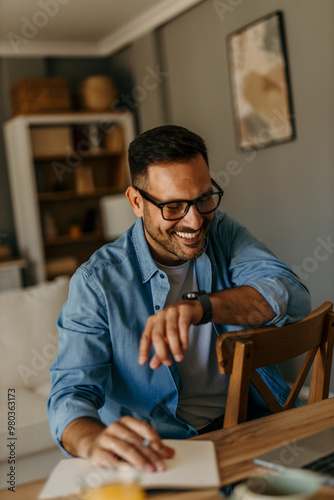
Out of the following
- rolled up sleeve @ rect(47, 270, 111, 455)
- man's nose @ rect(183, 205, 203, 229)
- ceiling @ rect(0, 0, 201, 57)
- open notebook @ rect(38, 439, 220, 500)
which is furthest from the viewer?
ceiling @ rect(0, 0, 201, 57)

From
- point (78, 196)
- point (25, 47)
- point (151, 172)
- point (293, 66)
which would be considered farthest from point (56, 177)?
point (151, 172)

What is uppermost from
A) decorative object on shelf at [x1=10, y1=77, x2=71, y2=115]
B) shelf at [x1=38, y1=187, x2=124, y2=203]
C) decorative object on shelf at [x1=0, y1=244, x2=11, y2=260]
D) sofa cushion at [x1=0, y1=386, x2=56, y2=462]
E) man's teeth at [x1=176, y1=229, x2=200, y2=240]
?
decorative object on shelf at [x1=10, y1=77, x2=71, y2=115]

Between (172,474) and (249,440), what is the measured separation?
187mm

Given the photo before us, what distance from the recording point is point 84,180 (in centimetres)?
514

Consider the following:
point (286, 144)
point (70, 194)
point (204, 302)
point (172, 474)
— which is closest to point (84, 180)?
point (70, 194)

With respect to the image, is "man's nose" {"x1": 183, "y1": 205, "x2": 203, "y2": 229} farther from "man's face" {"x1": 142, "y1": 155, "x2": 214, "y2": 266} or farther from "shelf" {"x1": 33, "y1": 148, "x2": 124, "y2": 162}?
"shelf" {"x1": 33, "y1": 148, "x2": 124, "y2": 162}

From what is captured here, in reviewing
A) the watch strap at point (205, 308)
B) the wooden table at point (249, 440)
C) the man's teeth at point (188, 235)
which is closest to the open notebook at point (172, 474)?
the wooden table at point (249, 440)

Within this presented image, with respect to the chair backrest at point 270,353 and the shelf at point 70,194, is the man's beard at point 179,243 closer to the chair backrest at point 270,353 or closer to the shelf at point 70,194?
the chair backrest at point 270,353

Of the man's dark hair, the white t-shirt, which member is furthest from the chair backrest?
the man's dark hair

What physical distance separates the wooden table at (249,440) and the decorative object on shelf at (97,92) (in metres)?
4.34

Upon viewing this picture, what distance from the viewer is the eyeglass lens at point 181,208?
1.27 meters

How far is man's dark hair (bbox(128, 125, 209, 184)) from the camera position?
127cm

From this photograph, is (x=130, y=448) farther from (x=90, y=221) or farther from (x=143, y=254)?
(x=90, y=221)

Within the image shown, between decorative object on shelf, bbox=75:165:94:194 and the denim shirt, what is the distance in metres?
3.83
